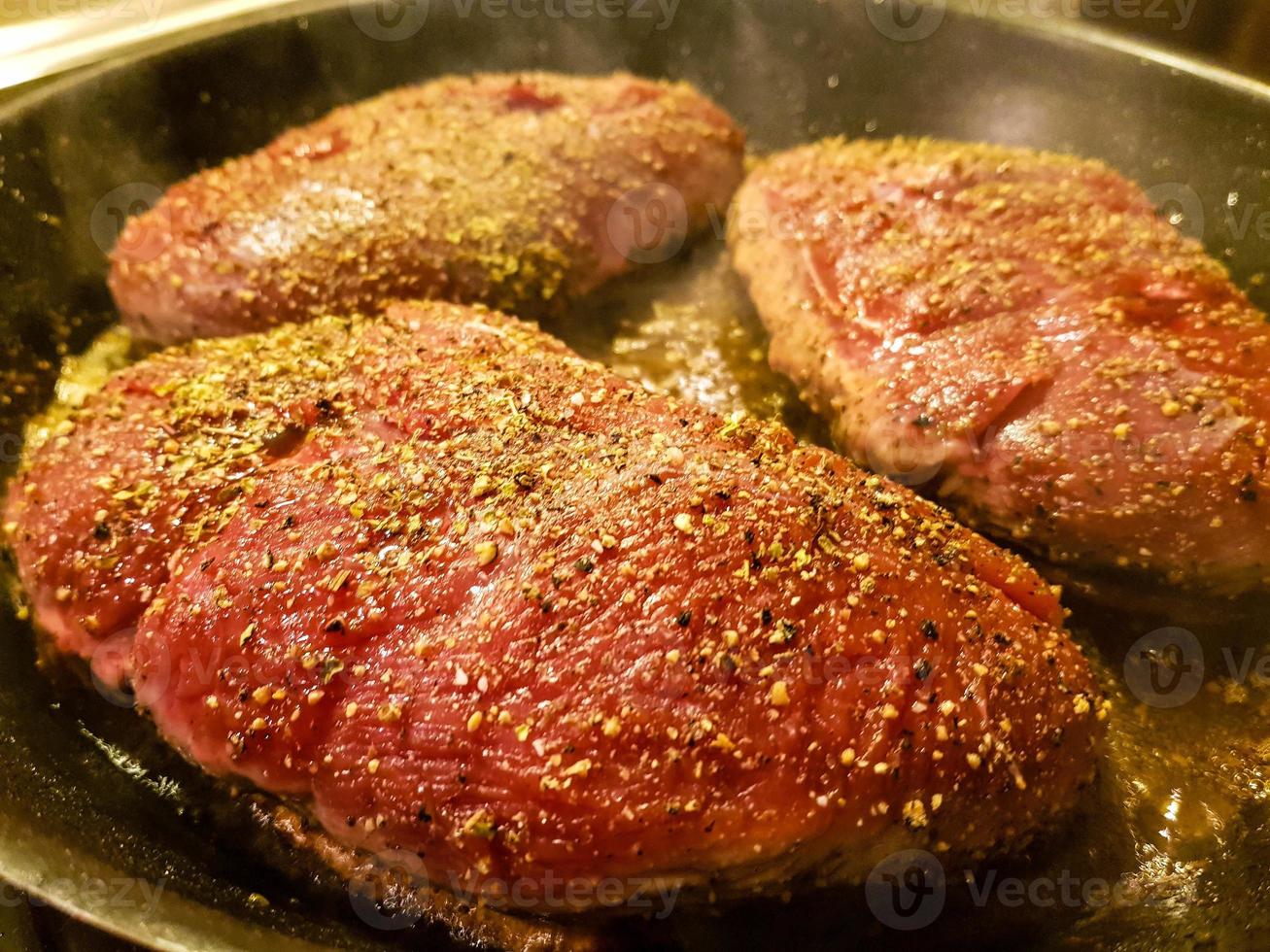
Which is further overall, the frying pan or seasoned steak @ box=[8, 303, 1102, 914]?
the frying pan

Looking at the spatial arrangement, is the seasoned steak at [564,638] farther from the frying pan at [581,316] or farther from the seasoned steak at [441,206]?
the seasoned steak at [441,206]
